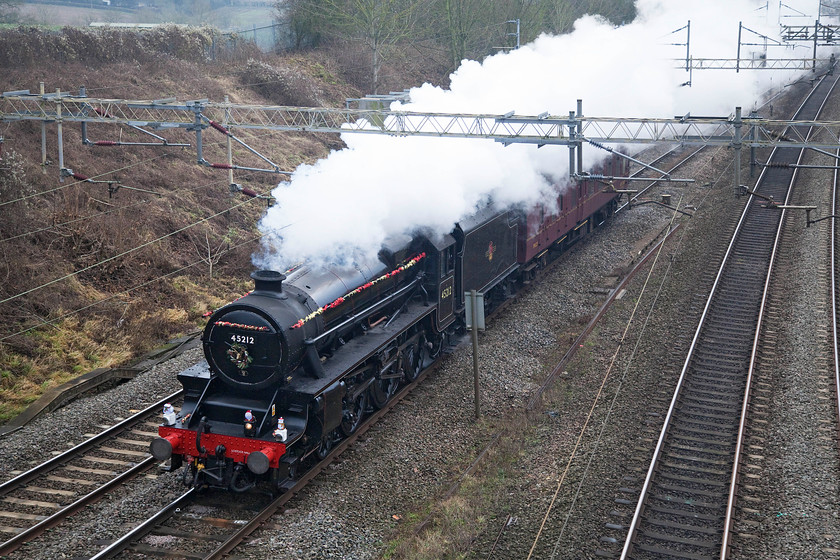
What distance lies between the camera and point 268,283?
11914 millimetres

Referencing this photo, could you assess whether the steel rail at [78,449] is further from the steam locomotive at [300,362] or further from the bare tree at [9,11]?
the bare tree at [9,11]

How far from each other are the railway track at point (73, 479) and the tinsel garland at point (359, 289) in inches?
135

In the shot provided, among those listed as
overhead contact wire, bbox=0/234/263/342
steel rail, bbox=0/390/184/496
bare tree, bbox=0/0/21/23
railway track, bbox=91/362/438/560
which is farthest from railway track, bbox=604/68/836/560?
bare tree, bbox=0/0/21/23

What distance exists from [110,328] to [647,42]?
95.0 ft

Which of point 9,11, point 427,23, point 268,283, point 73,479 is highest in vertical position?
point 9,11

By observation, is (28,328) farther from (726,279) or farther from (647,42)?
(647,42)

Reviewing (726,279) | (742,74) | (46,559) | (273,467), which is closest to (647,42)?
(726,279)

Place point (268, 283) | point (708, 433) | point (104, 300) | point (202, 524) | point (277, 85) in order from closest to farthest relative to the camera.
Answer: point (202, 524) < point (268, 283) < point (708, 433) < point (104, 300) < point (277, 85)

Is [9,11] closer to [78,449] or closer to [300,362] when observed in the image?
[78,449]

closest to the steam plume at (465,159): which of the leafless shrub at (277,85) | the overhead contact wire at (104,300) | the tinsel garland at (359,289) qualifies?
the tinsel garland at (359,289)

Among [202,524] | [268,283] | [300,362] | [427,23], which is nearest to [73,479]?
[202,524]

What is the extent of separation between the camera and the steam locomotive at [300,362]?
11.5 m

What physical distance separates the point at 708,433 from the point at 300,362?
280 inches

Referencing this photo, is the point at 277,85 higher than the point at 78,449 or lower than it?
higher
